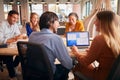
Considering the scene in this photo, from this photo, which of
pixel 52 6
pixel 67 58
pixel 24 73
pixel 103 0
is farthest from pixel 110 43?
pixel 52 6

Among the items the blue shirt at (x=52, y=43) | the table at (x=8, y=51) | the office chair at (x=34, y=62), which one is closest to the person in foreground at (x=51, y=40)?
the blue shirt at (x=52, y=43)

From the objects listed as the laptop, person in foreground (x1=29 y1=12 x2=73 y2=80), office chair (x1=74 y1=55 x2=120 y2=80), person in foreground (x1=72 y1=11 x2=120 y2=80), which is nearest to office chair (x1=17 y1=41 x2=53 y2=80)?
person in foreground (x1=29 y1=12 x2=73 y2=80)

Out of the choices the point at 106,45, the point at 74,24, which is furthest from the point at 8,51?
the point at 74,24

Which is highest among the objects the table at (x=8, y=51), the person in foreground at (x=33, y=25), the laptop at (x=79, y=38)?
the person in foreground at (x=33, y=25)

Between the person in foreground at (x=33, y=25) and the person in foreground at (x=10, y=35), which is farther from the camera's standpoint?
the person in foreground at (x=33, y=25)

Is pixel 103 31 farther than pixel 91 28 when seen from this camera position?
No

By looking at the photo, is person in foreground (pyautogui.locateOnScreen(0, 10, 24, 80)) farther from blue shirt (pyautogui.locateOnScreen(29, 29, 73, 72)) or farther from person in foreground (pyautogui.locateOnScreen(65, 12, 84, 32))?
blue shirt (pyautogui.locateOnScreen(29, 29, 73, 72))

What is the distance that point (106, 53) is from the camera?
1591 millimetres

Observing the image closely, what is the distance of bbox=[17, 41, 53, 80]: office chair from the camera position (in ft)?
4.99

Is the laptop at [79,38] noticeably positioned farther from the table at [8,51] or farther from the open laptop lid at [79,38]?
the table at [8,51]

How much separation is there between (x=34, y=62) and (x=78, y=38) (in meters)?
1.05

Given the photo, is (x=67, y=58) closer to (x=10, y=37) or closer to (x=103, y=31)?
(x=103, y=31)

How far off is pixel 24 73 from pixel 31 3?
5895 millimetres

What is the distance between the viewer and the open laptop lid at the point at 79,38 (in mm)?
2494
